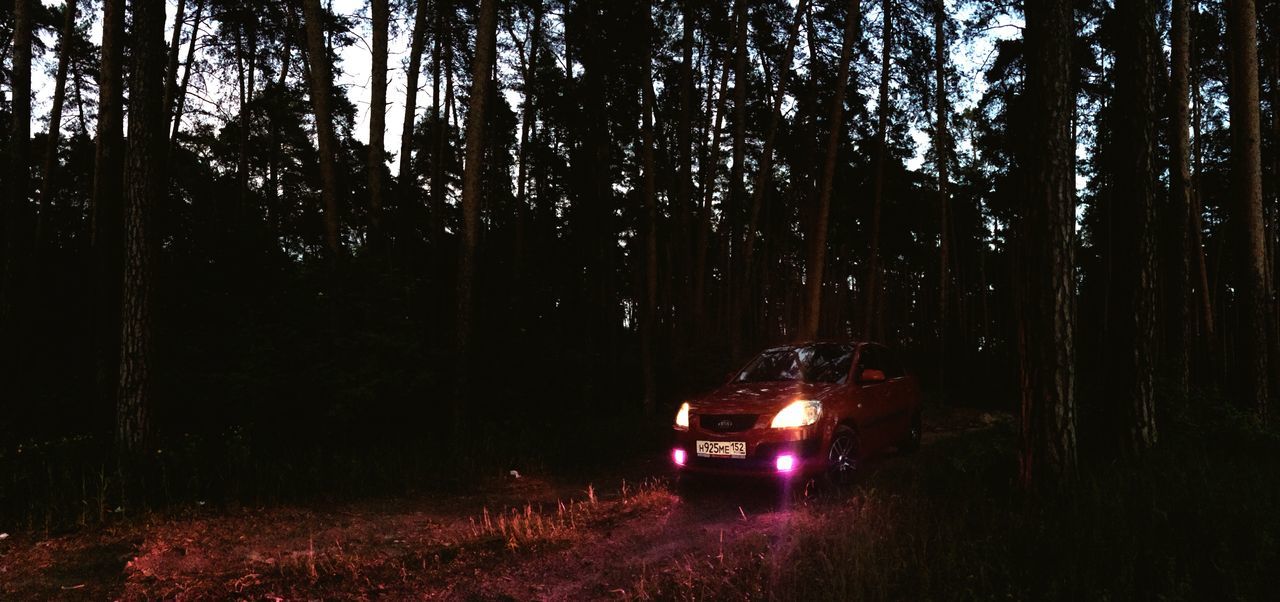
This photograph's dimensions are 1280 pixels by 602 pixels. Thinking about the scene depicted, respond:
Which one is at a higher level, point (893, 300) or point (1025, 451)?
point (893, 300)

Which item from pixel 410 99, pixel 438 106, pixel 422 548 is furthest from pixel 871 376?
pixel 438 106

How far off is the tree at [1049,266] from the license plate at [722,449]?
8.01 ft

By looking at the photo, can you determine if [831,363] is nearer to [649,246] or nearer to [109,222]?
[649,246]

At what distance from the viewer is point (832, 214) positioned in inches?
1041

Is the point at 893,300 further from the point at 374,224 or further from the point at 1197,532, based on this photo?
the point at 1197,532

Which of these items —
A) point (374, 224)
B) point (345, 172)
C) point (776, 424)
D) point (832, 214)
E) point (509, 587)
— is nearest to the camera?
point (509, 587)

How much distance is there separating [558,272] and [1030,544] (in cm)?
1176

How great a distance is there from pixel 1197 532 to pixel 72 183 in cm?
3225

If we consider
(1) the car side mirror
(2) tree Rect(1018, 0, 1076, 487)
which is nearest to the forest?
(2) tree Rect(1018, 0, 1076, 487)

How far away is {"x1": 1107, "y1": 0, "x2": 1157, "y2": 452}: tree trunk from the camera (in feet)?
20.9

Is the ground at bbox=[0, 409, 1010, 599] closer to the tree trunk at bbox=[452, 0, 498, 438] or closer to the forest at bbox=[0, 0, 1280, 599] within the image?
the forest at bbox=[0, 0, 1280, 599]

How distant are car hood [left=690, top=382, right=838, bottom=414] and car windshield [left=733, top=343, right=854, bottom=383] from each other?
0.89 ft

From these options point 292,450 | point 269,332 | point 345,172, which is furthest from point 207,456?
point 345,172

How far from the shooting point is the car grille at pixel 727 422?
643 cm
